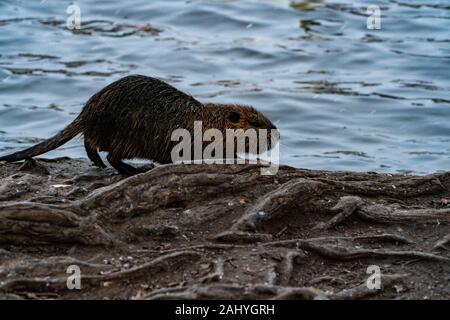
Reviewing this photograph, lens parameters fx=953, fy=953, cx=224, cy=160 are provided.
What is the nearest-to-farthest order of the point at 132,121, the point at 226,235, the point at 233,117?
the point at 226,235 → the point at 132,121 → the point at 233,117

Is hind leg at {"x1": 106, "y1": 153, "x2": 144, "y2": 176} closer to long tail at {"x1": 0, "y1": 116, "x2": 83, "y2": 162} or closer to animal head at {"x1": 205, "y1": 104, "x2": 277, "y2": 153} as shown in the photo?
long tail at {"x1": 0, "y1": 116, "x2": 83, "y2": 162}

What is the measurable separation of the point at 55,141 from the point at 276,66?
9692 millimetres

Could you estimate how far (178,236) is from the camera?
6.64m

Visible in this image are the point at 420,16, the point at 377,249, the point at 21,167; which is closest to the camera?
the point at 377,249

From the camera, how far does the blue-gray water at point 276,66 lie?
1377 cm

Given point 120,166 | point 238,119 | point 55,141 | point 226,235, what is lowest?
point 226,235

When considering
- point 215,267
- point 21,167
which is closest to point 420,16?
point 21,167

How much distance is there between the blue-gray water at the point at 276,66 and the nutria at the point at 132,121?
4719 millimetres

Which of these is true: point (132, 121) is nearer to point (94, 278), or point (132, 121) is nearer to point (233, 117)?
point (233, 117)

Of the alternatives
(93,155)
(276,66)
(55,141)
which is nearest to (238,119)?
(93,155)

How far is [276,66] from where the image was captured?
17.2 metres

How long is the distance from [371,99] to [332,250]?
924cm

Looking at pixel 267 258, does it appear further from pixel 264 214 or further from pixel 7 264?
pixel 7 264

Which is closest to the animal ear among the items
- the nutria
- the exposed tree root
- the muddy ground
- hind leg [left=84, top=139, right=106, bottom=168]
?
the nutria
